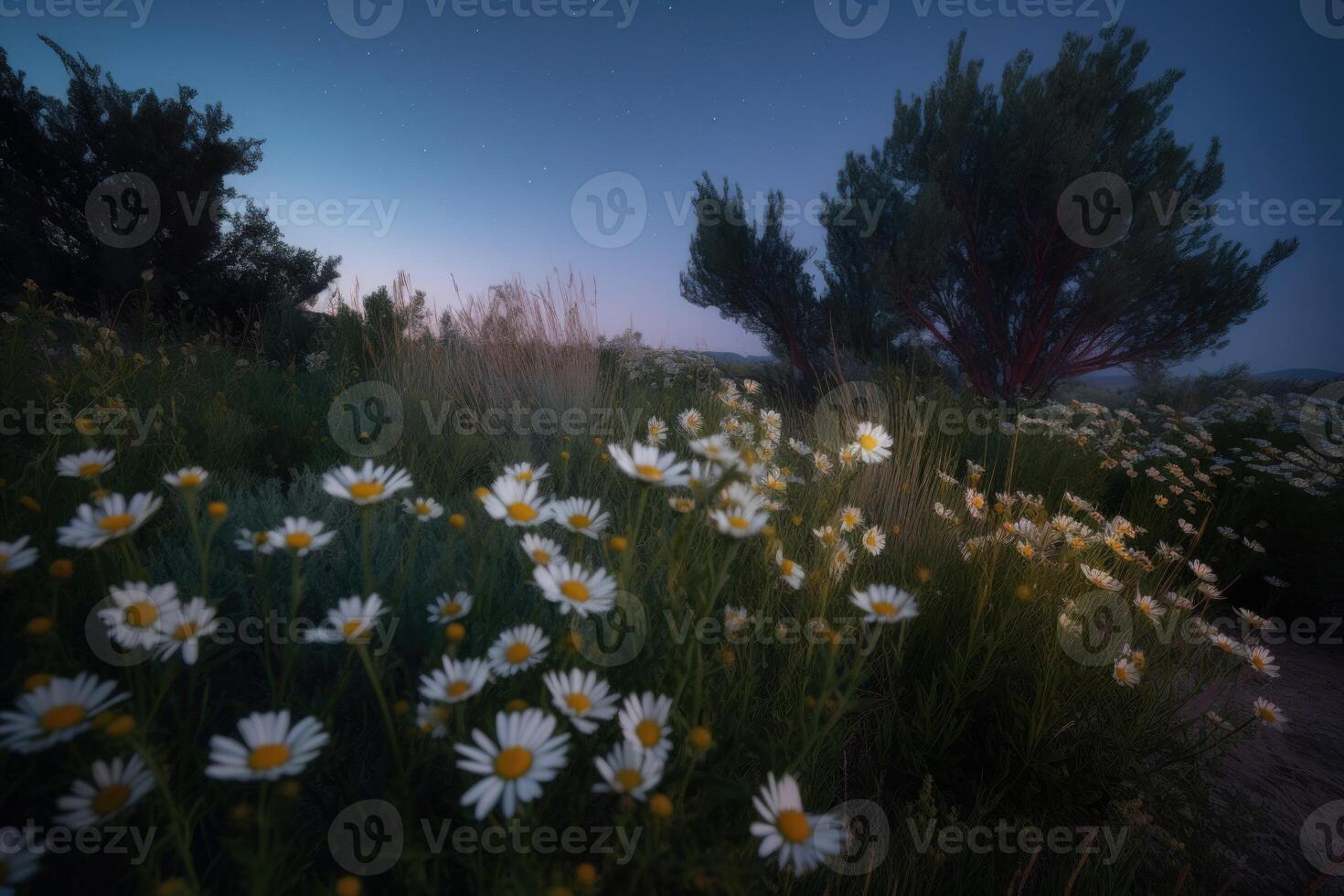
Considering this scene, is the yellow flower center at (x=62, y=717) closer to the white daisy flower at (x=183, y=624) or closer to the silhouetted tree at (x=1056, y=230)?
the white daisy flower at (x=183, y=624)

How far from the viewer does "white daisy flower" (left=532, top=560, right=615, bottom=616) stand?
0.87 m

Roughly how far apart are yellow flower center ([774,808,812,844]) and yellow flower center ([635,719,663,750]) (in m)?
0.20

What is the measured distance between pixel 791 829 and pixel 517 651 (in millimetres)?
494

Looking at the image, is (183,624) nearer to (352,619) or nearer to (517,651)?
(352,619)

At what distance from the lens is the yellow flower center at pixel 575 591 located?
90 centimetres

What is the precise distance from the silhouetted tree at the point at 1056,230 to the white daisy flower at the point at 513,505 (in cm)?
1028

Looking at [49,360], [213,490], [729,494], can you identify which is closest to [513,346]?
[49,360]

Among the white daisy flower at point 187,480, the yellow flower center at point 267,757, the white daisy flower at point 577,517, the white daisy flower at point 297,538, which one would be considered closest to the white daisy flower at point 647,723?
the white daisy flower at point 577,517

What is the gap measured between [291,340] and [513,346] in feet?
12.4

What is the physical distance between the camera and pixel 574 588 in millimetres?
926

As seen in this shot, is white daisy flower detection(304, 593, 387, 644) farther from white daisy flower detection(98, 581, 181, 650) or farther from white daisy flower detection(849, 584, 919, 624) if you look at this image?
white daisy flower detection(849, 584, 919, 624)

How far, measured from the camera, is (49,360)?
2658 millimetres

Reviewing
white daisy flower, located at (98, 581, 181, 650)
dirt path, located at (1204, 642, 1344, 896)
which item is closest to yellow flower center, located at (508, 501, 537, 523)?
white daisy flower, located at (98, 581, 181, 650)

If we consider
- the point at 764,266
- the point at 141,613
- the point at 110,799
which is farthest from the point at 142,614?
the point at 764,266
